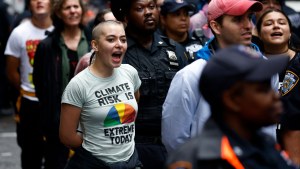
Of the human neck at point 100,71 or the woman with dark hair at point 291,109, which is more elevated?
the human neck at point 100,71

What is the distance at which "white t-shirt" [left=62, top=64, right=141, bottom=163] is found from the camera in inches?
208

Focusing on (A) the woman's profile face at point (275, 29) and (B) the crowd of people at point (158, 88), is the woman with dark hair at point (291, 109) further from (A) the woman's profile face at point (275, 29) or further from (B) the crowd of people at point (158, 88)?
(A) the woman's profile face at point (275, 29)

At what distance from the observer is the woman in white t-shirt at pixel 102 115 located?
529cm

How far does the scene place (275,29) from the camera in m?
6.52

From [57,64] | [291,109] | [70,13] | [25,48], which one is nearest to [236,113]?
[291,109]

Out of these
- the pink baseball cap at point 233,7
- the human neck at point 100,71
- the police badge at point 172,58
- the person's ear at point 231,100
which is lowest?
the police badge at point 172,58

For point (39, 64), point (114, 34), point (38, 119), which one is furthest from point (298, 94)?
point (38, 119)

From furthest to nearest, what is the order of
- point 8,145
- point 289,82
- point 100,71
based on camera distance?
1. point 8,145
2. point 289,82
3. point 100,71

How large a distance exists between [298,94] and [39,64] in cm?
291

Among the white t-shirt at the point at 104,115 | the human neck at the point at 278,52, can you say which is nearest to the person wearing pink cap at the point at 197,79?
the white t-shirt at the point at 104,115

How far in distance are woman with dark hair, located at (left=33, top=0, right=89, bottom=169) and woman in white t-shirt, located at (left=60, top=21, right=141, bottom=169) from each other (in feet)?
6.39

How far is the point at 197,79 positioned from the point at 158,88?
1.16 meters

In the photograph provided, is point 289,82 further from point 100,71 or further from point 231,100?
point 231,100

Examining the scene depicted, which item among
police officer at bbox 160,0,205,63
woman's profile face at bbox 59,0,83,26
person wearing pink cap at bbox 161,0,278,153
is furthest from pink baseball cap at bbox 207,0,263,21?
woman's profile face at bbox 59,0,83,26
